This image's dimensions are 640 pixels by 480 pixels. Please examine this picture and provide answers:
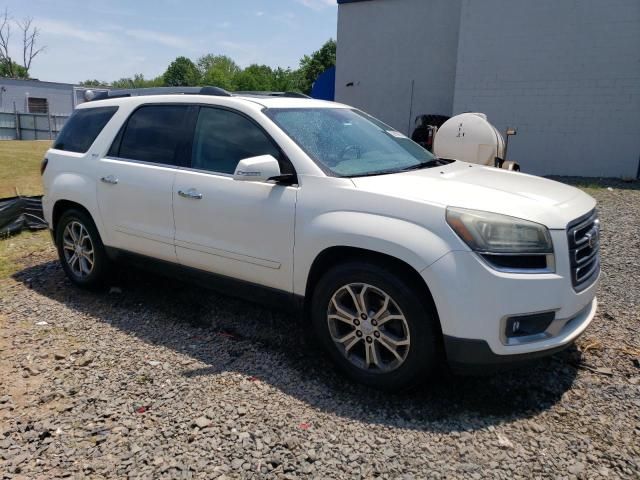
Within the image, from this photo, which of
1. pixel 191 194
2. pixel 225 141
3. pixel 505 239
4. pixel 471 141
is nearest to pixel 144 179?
pixel 191 194

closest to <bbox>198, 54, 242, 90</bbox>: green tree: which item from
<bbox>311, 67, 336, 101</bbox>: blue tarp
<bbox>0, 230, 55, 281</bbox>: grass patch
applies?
<bbox>311, 67, 336, 101</bbox>: blue tarp

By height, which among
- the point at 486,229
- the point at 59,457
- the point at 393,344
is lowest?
the point at 59,457

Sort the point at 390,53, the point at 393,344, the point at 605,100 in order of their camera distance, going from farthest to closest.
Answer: the point at 390,53, the point at 605,100, the point at 393,344

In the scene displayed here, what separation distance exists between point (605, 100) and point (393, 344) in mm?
11710

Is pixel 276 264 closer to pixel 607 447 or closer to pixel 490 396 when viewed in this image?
pixel 490 396

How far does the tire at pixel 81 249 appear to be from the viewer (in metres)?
4.89

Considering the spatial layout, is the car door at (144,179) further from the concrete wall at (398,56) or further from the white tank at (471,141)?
the concrete wall at (398,56)

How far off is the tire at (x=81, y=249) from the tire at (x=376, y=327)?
249cm

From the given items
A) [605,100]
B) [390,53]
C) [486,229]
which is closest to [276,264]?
[486,229]

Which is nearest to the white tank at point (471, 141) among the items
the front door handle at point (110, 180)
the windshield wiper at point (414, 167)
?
the windshield wiper at point (414, 167)

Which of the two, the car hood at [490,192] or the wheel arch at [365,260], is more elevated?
the car hood at [490,192]

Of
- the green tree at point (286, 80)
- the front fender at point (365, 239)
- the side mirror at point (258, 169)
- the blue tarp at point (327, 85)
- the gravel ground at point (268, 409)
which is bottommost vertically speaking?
the gravel ground at point (268, 409)

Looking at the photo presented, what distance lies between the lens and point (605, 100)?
1225 centimetres

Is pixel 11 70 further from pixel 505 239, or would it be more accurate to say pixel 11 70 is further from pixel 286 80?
pixel 505 239
